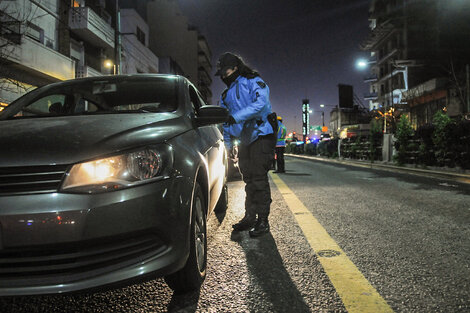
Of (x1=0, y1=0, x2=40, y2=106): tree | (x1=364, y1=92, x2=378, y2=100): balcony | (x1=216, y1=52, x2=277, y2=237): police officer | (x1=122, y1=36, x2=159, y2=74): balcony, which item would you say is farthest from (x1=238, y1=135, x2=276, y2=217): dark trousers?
(x1=364, y1=92, x2=378, y2=100): balcony

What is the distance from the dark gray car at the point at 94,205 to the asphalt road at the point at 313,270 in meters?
0.17

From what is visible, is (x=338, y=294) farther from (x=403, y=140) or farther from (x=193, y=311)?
(x=403, y=140)

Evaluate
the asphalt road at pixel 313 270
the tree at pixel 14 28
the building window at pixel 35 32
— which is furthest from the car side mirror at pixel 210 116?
the building window at pixel 35 32

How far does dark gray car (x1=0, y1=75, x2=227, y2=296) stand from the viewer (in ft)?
5.16

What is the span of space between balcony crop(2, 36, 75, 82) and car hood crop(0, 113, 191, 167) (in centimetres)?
1374

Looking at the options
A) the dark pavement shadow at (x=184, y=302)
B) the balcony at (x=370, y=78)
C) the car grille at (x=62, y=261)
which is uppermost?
the balcony at (x=370, y=78)

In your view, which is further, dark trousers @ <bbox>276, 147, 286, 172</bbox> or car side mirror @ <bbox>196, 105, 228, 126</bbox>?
dark trousers @ <bbox>276, 147, 286, 172</bbox>

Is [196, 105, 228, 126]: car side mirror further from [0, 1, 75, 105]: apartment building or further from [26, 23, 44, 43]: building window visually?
[26, 23, 44, 43]: building window

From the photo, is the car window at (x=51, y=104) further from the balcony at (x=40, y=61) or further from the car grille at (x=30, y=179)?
the balcony at (x=40, y=61)

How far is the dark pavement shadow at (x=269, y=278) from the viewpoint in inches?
79.3

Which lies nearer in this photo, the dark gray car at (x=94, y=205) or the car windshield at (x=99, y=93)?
the dark gray car at (x=94, y=205)

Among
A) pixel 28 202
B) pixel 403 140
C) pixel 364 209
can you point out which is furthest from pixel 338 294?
pixel 403 140

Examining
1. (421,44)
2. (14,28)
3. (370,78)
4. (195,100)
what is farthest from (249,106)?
(370,78)

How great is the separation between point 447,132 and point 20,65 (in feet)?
51.7
